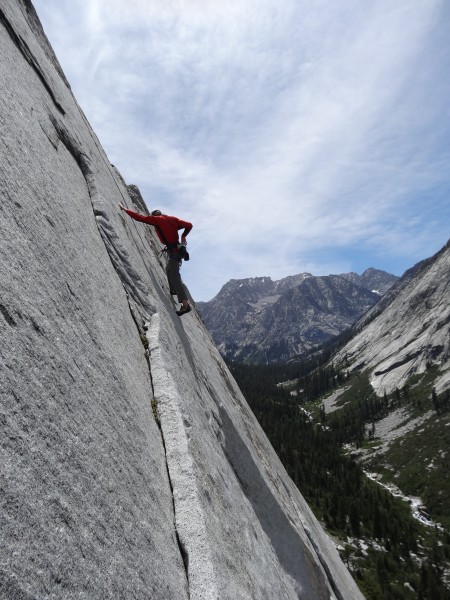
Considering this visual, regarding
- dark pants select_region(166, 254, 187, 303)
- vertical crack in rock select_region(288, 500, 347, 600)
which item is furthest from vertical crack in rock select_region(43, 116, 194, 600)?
vertical crack in rock select_region(288, 500, 347, 600)

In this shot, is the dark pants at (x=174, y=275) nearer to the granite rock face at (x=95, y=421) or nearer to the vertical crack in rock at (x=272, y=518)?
the granite rock face at (x=95, y=421)

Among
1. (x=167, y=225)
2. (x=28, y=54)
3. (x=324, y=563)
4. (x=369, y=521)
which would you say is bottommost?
(x=369, y=521)

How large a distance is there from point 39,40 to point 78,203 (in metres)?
8.02

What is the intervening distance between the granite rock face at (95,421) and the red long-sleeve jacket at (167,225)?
1.12 metres

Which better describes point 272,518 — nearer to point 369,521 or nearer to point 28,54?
point 28,54

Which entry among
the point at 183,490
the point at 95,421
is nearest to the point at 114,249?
the point at 95,421

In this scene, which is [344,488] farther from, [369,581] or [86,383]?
[86,383]

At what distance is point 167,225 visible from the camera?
41.6 ft

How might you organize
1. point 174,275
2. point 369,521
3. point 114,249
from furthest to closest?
point 369,521 < point 174,275 < point 114,249

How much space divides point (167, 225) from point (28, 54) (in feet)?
18.2

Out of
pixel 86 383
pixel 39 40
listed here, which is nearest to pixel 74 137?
pixel 39 40

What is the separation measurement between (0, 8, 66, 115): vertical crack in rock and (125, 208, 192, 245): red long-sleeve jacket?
140 inches

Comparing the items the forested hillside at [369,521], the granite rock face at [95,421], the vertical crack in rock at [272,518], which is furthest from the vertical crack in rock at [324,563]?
the forested hillside at [369,521]

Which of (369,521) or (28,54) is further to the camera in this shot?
(369,521)
